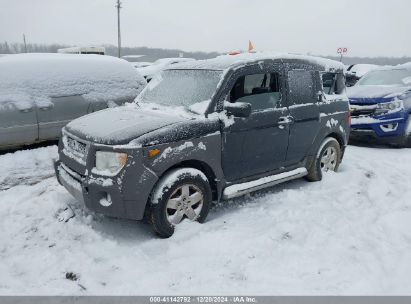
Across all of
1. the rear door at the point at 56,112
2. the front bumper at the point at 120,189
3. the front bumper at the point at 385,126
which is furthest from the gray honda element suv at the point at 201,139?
the front bumper at the point at 385,126

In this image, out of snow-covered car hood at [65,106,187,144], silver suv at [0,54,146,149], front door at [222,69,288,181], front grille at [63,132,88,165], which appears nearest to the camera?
snow-covered car hood at [65,106,187,144]

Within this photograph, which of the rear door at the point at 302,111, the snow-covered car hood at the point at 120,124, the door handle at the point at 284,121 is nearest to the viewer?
the snow-covered car hood at the point at 120,124

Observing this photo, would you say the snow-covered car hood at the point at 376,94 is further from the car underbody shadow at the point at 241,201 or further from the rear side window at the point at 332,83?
the car underbody shadow at the point at 241,201

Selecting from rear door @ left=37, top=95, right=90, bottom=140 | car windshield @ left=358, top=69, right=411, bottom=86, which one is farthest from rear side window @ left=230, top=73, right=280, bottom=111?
car windshield @ left=358, top=69, right=411, bottom=86

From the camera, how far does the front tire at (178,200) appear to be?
13.0 ft

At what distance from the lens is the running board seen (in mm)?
4586

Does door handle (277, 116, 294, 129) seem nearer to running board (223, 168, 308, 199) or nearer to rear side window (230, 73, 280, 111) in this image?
rear side window (230, 73, 280, 111)

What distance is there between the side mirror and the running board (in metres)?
0.91

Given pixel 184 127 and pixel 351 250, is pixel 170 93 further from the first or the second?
pixel 351 250

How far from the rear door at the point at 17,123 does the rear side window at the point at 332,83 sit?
192 inches

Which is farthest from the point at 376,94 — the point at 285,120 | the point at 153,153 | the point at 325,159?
the point at 153,153

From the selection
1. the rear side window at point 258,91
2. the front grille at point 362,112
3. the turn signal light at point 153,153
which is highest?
the rear side window at point 258,91

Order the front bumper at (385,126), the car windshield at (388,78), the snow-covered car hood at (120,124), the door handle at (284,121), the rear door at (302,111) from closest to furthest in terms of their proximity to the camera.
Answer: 1. the snow-covered car hood at (120,124)
2. the door handle at (284,121)
3. the rear door at (302,111)
4. the front bumper at (385,126)
5. the car windshield at (388,78)

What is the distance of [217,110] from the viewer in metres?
4.42
